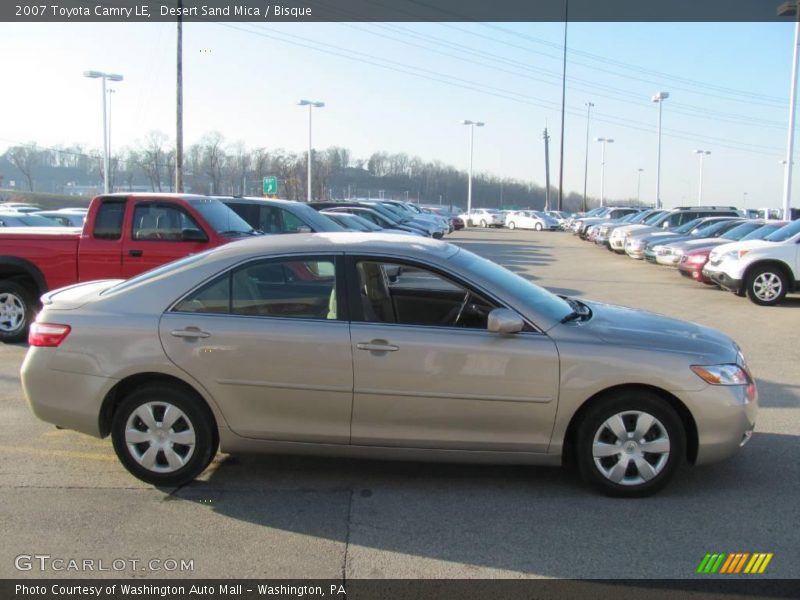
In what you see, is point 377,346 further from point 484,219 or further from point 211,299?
point 484,219

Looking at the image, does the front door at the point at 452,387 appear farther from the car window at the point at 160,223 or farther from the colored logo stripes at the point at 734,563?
the car window at the point at 160,223

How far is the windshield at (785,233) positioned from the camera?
1361 cm

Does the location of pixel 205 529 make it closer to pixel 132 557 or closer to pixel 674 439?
pixel 132 557

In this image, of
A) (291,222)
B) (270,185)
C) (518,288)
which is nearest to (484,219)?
(270,185)

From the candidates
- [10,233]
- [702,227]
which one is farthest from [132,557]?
[702,227]

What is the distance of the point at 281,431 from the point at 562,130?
63430 millimetres

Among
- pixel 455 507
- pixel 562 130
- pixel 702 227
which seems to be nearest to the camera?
pixel 455 507

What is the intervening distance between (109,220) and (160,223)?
67 cm

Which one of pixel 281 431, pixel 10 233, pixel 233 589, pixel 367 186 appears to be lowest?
pixel 233 589

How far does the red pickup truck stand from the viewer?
9.04 metres

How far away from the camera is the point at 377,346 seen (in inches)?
171

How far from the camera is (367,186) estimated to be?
8038 cm

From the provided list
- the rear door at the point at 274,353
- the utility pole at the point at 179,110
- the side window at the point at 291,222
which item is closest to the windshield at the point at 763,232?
the side window at the point at 291,222

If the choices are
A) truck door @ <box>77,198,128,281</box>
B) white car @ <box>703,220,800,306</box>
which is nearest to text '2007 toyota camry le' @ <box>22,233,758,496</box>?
truck door @ <box>77,198,128,281</box>
